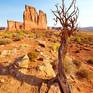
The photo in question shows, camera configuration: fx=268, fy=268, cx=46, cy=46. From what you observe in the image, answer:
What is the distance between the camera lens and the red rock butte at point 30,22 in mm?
96863

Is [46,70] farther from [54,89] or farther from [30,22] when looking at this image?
[30,22]

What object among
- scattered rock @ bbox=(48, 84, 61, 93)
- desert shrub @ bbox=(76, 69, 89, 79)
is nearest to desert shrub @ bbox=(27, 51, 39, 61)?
scattered rock @ bbox=(48, 84, 61, 93)

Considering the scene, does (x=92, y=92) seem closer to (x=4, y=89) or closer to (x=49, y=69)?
(x=49, y=69)

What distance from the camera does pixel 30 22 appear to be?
104 metres

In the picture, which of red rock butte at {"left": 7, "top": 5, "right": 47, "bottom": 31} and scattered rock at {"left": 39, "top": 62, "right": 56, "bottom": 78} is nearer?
scattered rock at {"left": 39, "top": 62, "right": 56, "bottom": 78}

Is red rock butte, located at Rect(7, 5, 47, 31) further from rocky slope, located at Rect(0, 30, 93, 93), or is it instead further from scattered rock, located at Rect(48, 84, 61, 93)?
scattered rock, located at Rect(48, 84, 61, 93)

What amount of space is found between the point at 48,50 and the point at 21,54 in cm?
357

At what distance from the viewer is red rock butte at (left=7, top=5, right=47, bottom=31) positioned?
318 feet

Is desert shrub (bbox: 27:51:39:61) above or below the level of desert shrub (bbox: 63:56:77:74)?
above

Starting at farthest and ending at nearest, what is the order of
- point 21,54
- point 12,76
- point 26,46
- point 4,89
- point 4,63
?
1. point 26,46
2. point 21,54
3. point 4,63
4. point 12,76
5. point 4,89

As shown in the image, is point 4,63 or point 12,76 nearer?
point 12,76

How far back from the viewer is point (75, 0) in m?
17.7

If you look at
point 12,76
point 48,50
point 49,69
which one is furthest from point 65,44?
point 48,50

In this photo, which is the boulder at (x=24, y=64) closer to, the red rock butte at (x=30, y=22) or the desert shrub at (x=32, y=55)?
the desert shrub at (x=32, y=55)
